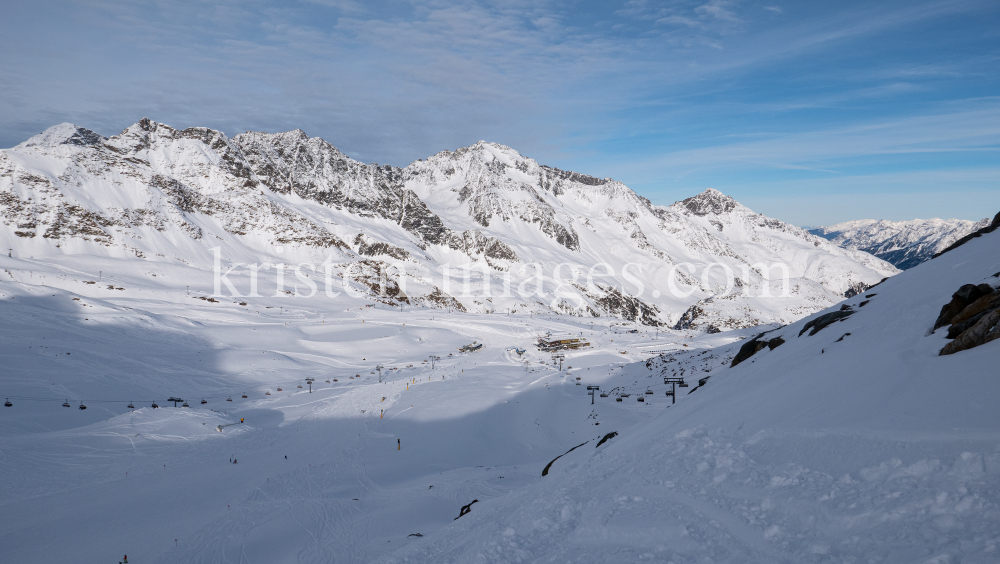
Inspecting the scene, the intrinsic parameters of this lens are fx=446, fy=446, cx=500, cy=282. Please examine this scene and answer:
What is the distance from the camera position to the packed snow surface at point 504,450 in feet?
19.6

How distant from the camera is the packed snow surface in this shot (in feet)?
19.6

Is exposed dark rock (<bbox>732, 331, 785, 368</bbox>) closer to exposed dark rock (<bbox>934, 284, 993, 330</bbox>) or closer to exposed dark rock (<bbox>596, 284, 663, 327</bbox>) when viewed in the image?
exposed dark rock (<bbox>934, 284, 993, 330</bbox>)

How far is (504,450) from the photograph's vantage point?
2614 cm

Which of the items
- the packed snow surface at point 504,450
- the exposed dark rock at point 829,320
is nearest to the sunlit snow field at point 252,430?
the packed snow surface at point 504,450

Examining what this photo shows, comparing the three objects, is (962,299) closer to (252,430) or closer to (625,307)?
(252,430)

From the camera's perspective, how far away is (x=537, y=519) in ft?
29.2

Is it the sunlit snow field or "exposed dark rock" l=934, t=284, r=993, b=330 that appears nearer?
"exposed dark rock" l=934, t=284, r=993, b=330

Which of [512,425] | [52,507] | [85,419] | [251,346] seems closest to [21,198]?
[251,346]

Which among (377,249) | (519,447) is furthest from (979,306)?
(377,249)

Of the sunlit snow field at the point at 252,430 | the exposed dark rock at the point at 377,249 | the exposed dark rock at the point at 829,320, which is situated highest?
the exposed dark rock at the point at 377,249

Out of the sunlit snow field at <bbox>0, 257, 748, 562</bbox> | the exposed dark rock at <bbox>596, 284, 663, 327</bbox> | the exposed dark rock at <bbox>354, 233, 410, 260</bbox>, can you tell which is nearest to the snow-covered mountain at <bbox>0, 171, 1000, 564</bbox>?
the sunlit snow field at <bbox>0, 257, 748, 562</bbox>

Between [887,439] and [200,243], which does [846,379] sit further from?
[200,243]

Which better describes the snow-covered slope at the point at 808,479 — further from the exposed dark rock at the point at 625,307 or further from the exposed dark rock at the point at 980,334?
the exposed dark rock at the point at 625,307

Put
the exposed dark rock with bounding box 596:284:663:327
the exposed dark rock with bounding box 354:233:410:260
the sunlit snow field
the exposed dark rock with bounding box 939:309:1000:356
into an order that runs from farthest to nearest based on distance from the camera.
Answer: the exposed dark rock with bounding box 596:284:663:327, the exposed dark rock with bounding box 354:233:410:260, the sunlit snow field, the exposed dark rock with bounding box 939:309:1000:356
